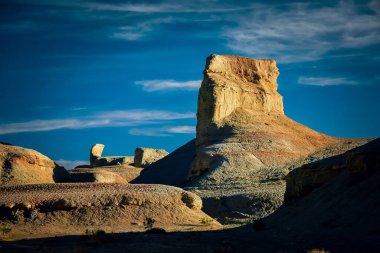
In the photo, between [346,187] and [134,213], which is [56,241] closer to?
[134,213]

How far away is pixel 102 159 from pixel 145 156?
17144 millimetres

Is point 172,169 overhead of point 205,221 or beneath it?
overhead

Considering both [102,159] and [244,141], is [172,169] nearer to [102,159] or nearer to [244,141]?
[244,141]

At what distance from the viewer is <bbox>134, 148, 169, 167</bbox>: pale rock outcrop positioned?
10850 cm

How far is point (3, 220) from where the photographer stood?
2977cm

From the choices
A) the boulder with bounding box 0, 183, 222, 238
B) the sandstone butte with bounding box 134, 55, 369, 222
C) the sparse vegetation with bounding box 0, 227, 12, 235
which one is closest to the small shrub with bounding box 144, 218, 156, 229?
the boulder with bounding box 0, 183, 222, 238

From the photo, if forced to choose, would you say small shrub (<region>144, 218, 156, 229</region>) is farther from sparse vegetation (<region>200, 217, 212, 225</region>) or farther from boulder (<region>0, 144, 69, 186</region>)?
boulder (<region>0, 144, 69, 186</region>)

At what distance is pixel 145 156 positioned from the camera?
10900cm

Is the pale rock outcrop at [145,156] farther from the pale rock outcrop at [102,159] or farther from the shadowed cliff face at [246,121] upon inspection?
the shadowed cliff face at [246,121]

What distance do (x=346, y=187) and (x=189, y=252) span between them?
9.78m

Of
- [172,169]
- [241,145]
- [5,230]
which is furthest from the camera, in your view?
[172,169]

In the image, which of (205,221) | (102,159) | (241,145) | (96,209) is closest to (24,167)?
(96,209)

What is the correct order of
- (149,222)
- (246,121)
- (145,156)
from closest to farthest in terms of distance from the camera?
(149,222) < (246,121) < (145,156)

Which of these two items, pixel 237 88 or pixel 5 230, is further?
pixel 237 88
